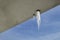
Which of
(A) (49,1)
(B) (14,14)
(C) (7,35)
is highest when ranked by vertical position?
(A) (49,1)

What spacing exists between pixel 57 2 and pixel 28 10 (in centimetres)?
33

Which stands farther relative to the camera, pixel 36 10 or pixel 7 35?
pixel 7 35

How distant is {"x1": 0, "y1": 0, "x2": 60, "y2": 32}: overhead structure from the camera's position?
1180 millimetres

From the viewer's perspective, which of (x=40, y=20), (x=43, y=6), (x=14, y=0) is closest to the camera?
(x=14, y=0)

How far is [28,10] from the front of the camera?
1.25 metres

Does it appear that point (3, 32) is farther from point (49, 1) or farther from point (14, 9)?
point (49, 1)

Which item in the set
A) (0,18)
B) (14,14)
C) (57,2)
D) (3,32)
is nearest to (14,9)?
(14,14)

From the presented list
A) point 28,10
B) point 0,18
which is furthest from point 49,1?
point 0,18

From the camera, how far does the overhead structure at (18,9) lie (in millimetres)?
1180

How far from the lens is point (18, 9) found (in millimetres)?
1224

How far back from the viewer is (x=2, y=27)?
1.29 metres

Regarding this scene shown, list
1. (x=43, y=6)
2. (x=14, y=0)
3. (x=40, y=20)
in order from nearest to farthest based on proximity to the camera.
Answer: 1. (x=14, y=0)
2. (x=43, y=6)
3. (x=40, y=20)

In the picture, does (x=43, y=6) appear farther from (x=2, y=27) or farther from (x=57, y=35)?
(x=2, y=27)

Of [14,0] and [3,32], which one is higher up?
[14,0]
